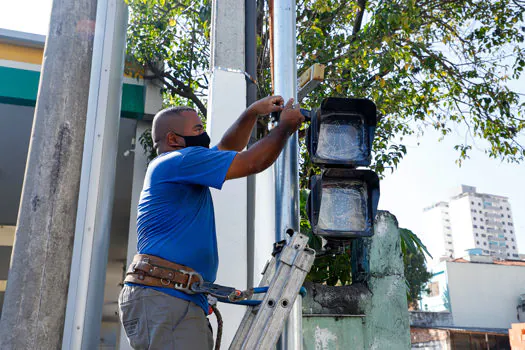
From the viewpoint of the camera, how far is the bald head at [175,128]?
2.82m

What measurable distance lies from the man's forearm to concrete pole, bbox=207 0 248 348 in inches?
14.0

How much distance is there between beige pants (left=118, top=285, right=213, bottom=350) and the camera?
219 centimetres

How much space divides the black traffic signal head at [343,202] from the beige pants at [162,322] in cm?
85

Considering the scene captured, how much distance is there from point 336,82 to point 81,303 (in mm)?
5518

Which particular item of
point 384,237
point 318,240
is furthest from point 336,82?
point 384,237

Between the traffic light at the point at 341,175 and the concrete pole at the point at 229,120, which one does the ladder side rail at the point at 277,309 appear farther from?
the concrete pole at the point at 229,120

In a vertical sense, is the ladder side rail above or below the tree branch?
below

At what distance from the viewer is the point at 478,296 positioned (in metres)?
42.9

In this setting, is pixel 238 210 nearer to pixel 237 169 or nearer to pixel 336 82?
pixel 237 169

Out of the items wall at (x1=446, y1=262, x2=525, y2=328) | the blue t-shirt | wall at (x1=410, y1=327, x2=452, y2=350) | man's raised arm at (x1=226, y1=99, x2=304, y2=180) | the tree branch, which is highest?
the tree branch

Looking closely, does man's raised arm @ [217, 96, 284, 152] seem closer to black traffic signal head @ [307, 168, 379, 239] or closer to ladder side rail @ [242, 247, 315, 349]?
black traffic signal head @ [307, 168, 379, 239]

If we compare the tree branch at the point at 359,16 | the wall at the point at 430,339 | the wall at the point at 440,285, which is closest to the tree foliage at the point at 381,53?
the tree branch at the point at 359,16

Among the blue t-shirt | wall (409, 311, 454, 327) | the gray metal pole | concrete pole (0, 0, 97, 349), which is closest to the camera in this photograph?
the blue t-shirt

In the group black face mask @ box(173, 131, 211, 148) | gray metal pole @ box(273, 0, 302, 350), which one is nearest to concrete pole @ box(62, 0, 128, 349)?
black face mask @ box(173, 131, 211, 148)
